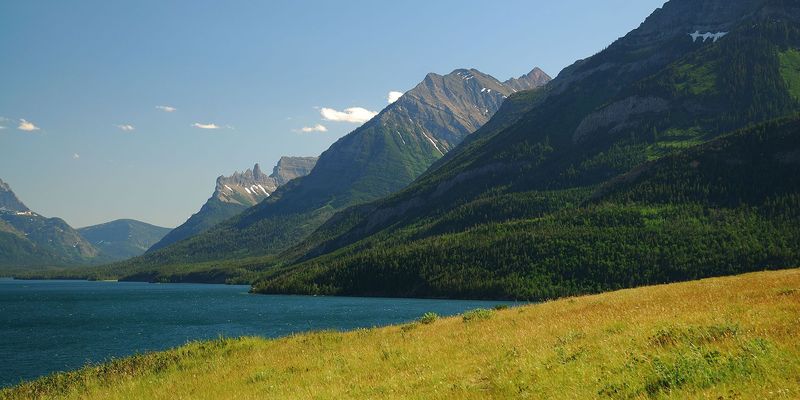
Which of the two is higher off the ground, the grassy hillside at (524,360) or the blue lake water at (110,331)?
the grassy hillside at (524,360)

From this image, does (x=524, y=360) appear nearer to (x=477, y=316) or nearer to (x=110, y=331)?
(x=477, y=316)

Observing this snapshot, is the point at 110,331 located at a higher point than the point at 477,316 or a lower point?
lower

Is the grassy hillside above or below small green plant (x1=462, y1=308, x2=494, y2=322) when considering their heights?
above

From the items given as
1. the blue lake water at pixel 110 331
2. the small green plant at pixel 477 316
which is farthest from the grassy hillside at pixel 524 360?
the blue lake water at pixel 110 331

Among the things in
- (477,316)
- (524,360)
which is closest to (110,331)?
(477,316)

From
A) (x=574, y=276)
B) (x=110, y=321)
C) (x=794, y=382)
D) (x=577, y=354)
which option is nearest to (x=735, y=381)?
(x=794, y=382)

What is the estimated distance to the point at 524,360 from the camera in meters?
20.0

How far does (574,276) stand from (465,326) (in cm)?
16563

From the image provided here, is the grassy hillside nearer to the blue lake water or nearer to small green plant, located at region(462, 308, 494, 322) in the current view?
small green plant, located at region(462, 308, 494, 322)

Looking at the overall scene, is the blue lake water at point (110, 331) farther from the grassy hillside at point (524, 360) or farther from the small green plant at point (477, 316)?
the small green plant at point (477, 316)

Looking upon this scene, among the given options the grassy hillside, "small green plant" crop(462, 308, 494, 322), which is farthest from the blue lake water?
"small green plant" crop(462, 308, 494, 322)

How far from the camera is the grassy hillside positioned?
14.7 metres

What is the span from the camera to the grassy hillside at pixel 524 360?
Result: 1467 cm

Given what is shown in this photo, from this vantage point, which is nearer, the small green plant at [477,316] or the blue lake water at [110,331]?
the small green plant at [477,316]
